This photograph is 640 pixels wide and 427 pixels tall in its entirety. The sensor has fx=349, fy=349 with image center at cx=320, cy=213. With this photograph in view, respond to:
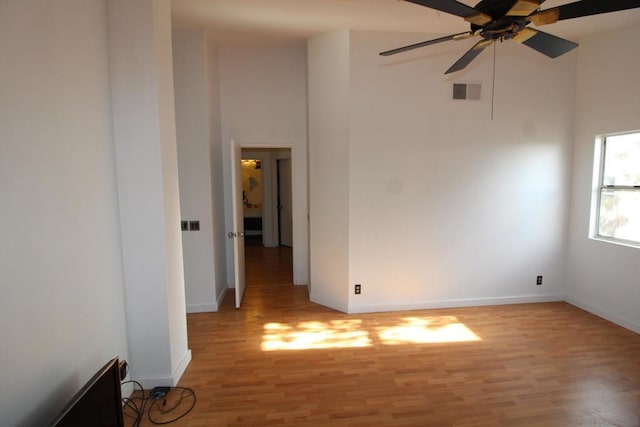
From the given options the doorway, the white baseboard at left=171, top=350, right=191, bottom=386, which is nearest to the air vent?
the doorway

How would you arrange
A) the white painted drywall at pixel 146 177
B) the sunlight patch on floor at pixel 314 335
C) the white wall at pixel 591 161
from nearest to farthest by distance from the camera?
1. the white painted drywall at pixel 146 177
2. the sunlight patch on floor at pixel 314 335
3. the white wall at pixel 591 161

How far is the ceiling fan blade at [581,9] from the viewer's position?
4.95 ft

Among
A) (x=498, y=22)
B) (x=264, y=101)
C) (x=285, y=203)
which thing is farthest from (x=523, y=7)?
(x=285, y=203)

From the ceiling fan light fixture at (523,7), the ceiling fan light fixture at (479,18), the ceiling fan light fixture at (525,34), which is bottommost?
the ceiling fan light fixture at (523,7)

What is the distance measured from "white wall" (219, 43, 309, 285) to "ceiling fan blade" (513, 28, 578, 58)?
3189mm

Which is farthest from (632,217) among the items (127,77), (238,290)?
(127,77)

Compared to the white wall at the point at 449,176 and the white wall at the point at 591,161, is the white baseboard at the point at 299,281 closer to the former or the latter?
the white wall at the point at 449,176

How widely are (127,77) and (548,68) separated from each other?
14.8 ft

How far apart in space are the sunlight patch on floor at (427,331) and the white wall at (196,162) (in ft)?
7.01

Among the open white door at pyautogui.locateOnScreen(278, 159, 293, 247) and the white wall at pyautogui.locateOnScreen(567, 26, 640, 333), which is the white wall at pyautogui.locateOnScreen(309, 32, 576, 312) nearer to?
the white wall at pyautogui.locateOnScreen(567, 26, 640, 333)

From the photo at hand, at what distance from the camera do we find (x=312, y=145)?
4.26 m

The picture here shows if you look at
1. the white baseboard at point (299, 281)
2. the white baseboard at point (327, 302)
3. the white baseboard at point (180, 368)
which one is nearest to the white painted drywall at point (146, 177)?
the white baseboard at point (180, 368)

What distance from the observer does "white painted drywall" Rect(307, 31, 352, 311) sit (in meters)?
3.93

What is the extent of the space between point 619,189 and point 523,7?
3.41 m
